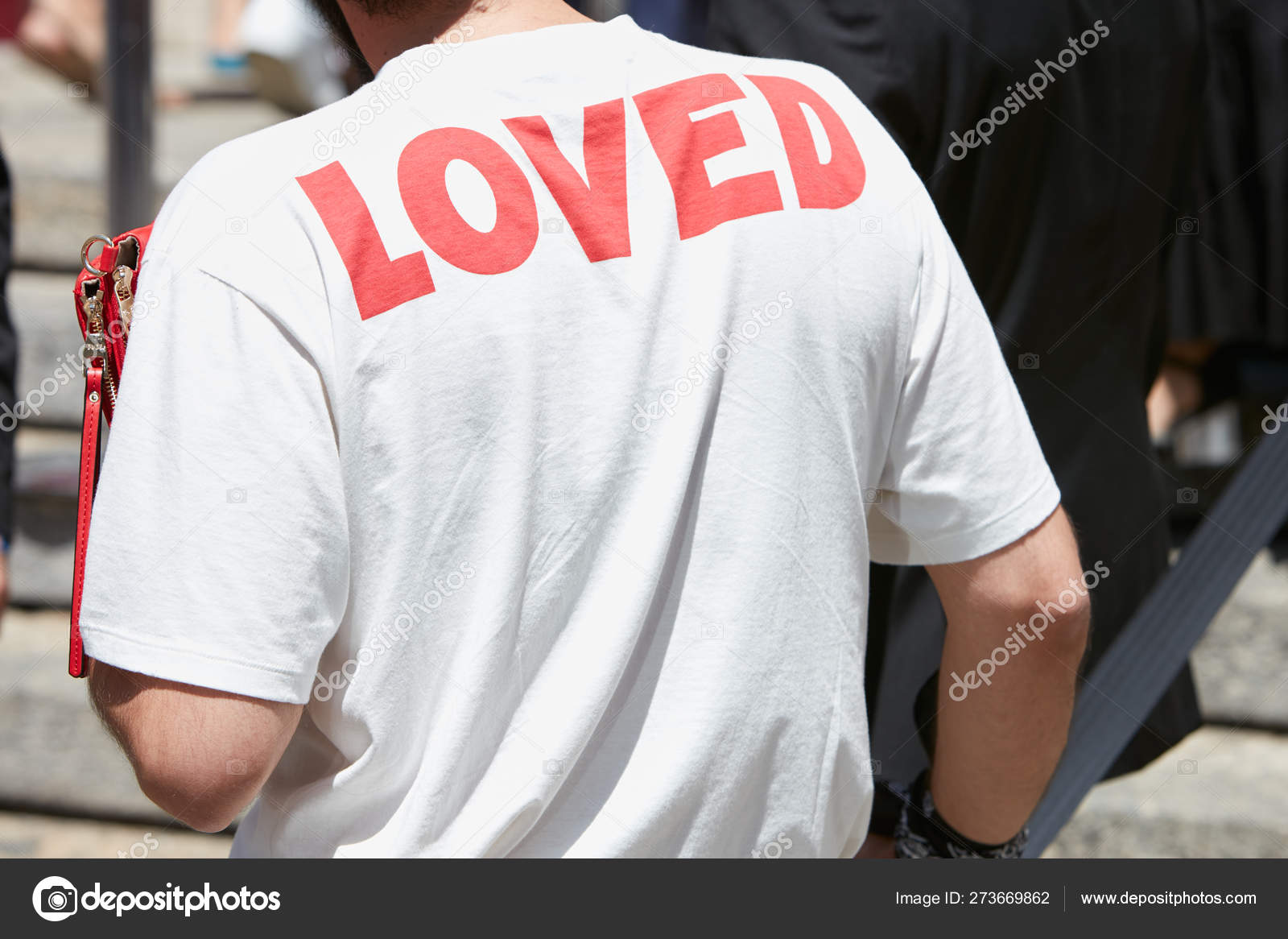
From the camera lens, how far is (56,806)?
96.0 inches

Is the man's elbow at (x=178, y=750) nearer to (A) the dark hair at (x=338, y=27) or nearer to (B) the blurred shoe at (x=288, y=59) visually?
(A) the dark hair at (x=338, y=27)

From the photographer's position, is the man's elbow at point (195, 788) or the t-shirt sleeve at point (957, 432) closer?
the man's elbow at point (195, 788)

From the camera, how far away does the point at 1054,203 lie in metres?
1.56

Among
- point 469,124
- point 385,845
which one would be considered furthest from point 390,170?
point 385,845

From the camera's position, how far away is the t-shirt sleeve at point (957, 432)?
988 mm

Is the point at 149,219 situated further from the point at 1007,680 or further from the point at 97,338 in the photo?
the point at 1007,680

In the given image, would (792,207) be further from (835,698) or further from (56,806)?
(56,806)

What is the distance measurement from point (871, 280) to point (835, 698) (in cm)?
35

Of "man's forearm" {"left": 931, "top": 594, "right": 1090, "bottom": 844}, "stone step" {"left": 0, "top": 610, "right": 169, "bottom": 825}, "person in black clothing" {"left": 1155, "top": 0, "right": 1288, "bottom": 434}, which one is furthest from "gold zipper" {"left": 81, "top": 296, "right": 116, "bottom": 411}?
"person in black clothing" {"left": 1155, "top": 0, "right": 1288, "bottom": 434}
